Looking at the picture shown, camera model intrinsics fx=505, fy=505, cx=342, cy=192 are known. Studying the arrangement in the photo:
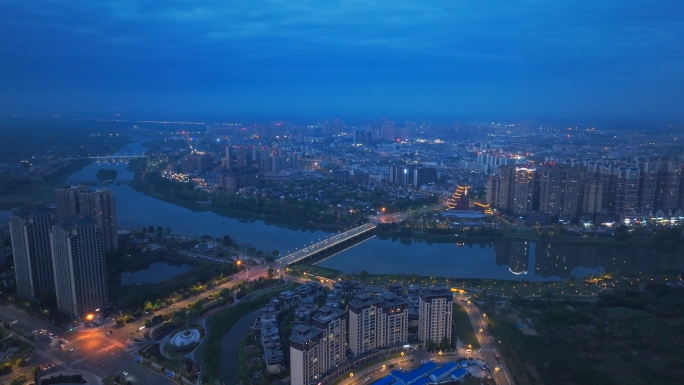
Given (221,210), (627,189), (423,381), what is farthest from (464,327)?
(221,210)

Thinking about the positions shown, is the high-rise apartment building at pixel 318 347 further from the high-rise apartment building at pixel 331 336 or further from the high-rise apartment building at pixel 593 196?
the high-rise apartment building at pixel 593 196

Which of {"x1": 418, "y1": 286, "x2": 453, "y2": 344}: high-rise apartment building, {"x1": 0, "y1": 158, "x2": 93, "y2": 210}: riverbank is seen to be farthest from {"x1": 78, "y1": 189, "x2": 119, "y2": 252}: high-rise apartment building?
{"x1": 418, "y1": 286, "x2": 453, "y2": 344}: high-rise apartment building

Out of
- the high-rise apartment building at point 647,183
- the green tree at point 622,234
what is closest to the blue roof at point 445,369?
the green tree at point 622,234

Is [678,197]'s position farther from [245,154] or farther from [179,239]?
[245,154]

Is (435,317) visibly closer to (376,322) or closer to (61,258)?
(376,322)

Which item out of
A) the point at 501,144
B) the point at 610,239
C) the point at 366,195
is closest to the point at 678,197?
the point at 610,239
